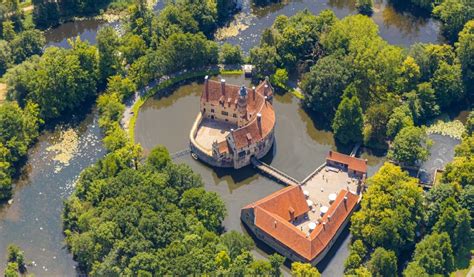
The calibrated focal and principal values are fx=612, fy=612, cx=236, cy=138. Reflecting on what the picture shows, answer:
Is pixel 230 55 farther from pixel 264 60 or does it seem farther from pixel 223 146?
pixel 223 146

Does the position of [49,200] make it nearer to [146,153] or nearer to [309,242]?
[146,153]

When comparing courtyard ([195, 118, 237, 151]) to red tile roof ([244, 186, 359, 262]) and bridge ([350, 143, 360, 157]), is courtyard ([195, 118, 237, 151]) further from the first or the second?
bridge ([350, 143, 360, 157])

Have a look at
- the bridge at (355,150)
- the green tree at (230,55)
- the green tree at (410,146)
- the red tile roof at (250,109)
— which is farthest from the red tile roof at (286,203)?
the green tree at (230,55)

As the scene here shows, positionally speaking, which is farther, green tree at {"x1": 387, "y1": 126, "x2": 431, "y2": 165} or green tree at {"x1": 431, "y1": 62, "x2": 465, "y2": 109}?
green tree at {"x1": 431, "y1": 62, "x2": 465, "y2": 109}

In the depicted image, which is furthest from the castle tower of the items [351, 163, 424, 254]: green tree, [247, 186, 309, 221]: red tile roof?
[351, 163, 424, 254]: green tree

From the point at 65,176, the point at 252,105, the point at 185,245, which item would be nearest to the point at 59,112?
the point at 65,176

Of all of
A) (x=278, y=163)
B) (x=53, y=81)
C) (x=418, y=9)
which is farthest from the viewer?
(x=418, y=9)

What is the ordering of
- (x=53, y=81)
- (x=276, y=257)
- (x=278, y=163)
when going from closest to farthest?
(x=276, y=257)
(x=278, y=163)
(x=53, y=81)
